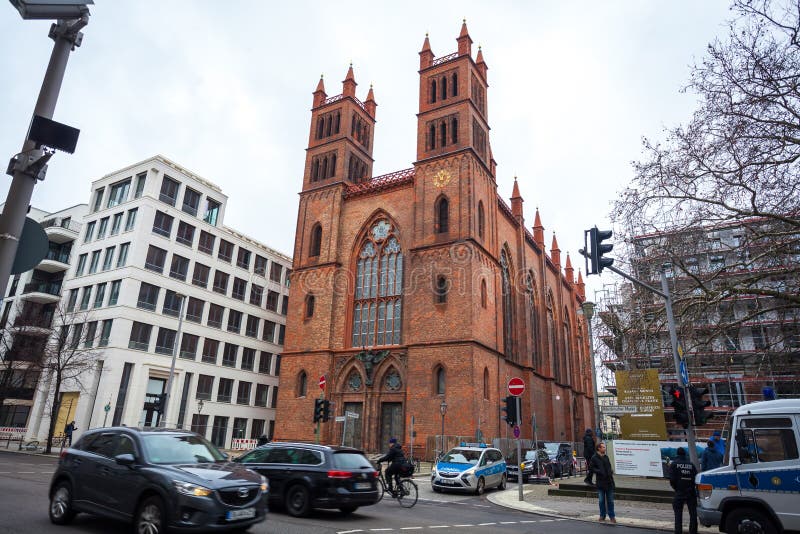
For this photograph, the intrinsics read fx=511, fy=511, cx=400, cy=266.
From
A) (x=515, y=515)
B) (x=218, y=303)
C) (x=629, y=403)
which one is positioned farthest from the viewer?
(x=218, y=303)

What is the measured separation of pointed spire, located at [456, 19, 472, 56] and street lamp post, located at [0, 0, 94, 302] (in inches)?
1388

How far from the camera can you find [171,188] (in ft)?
135

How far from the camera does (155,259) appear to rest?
38562 mm

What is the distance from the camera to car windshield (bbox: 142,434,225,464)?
290 inches

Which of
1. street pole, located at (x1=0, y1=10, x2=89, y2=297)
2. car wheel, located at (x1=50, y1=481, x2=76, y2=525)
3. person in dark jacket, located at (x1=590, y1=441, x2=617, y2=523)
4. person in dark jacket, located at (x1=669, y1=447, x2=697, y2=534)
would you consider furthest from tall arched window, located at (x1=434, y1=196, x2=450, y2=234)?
street pole, located at (x1=0, y1=10, x2=89, y2=297)

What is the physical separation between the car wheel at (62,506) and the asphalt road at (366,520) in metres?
0.12

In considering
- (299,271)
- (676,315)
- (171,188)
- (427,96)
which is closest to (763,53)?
(676,315)

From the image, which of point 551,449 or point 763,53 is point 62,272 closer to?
point 551,449

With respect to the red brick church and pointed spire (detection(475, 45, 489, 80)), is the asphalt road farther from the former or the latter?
pointed spire (detection(475, 45, 489, 80))

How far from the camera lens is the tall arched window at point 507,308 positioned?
36.6 meters

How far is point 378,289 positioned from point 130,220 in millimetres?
20219

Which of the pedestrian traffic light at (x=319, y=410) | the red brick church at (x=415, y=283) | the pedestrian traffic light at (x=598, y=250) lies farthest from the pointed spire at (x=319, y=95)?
the pedestrian traffic light at (x=598, y=250)

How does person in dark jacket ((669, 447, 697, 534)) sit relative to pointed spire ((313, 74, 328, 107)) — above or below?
below

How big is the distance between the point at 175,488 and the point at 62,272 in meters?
45.0
